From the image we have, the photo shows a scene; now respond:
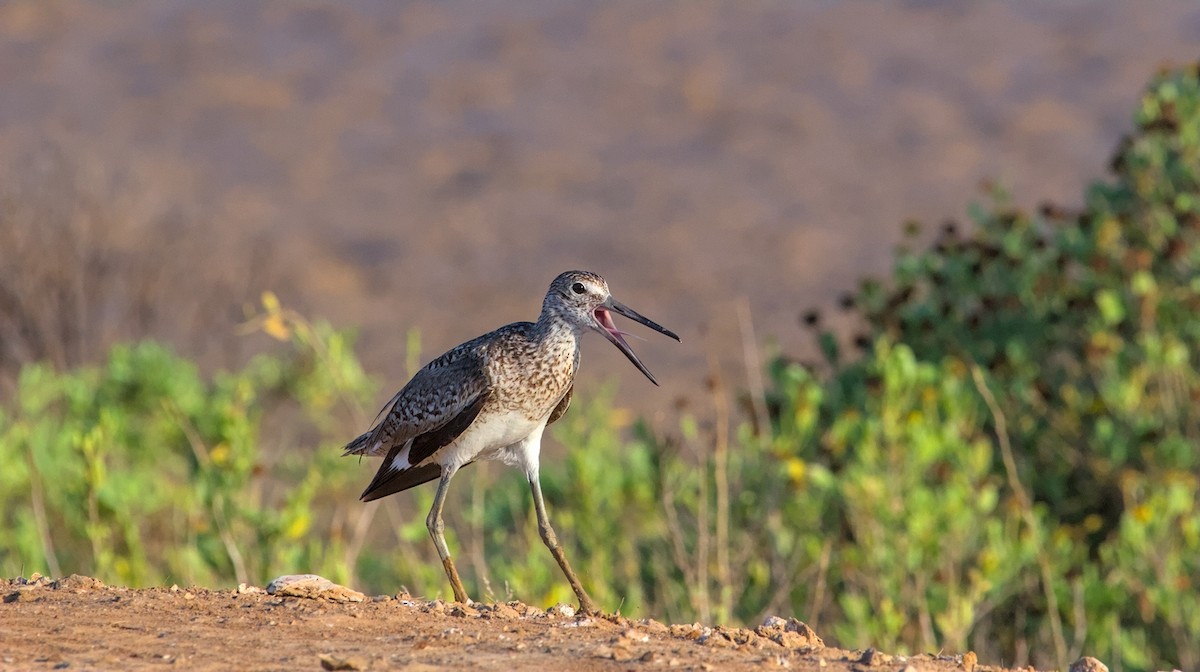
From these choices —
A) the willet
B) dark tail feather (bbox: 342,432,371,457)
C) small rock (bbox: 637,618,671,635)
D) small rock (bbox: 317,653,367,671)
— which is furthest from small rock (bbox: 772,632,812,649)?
dark tail feather (bbox: 342,432,371,457)

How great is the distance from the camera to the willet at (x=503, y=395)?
6.95 meters

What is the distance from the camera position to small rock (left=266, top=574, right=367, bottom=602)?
5.96 metres

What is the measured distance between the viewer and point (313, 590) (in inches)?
235

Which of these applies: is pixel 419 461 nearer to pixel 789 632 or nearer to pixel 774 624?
pixel 774 624

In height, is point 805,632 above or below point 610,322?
below

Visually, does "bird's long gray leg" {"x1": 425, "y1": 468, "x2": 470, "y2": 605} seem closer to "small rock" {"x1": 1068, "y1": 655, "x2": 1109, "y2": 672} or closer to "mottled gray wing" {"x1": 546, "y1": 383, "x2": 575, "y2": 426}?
"mottled gray wing" {"x1": 546, "y1": 383, "x2": 575, "y2": 426}

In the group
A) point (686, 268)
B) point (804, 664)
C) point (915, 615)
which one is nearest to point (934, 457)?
point (915, 615)

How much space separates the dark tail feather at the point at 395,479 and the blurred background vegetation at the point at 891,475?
2.60ft

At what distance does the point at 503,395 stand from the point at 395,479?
726 mm

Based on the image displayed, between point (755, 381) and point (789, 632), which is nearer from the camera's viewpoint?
point (789, 632)

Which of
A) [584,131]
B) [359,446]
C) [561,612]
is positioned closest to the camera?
[561,612]

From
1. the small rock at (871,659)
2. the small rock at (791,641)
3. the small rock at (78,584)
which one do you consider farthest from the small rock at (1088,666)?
the small rock at (78,584)

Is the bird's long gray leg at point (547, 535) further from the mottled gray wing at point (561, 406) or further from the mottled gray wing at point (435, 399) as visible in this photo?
the mottled gray wing at point (435, 399)

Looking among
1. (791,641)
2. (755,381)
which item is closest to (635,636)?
(791,641)
